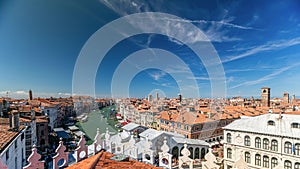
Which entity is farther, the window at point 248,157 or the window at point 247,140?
the window at point 247,140

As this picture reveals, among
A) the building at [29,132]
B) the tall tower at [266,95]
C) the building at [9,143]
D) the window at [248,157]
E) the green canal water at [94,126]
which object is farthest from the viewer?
the tall tower at [266,95]

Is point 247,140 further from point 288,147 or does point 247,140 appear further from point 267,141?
point 288,147

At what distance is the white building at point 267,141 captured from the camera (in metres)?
10.2

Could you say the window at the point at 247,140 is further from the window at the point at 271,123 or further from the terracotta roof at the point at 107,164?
the terracotta roof at the point at 107,164

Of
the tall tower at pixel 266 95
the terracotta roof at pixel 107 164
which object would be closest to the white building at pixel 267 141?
the terracotta roof at pixel 107 164

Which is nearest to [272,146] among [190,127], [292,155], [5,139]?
[292,155]

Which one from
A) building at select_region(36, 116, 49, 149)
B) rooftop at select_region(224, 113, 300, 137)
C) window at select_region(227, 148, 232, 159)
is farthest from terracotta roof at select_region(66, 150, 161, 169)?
building at select_region(36, 116, 49, 149)

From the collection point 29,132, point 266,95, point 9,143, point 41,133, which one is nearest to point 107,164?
point 9,143

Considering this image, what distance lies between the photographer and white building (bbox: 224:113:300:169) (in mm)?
10203

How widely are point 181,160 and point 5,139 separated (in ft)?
21.7

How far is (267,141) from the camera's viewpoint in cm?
1102

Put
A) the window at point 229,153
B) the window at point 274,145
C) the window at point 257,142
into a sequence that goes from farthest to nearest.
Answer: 1. the window at point 229,153
2. the window at point 257,142
3. the window at point 274,145

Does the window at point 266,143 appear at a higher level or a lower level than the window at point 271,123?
lower

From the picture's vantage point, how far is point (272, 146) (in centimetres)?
1081
